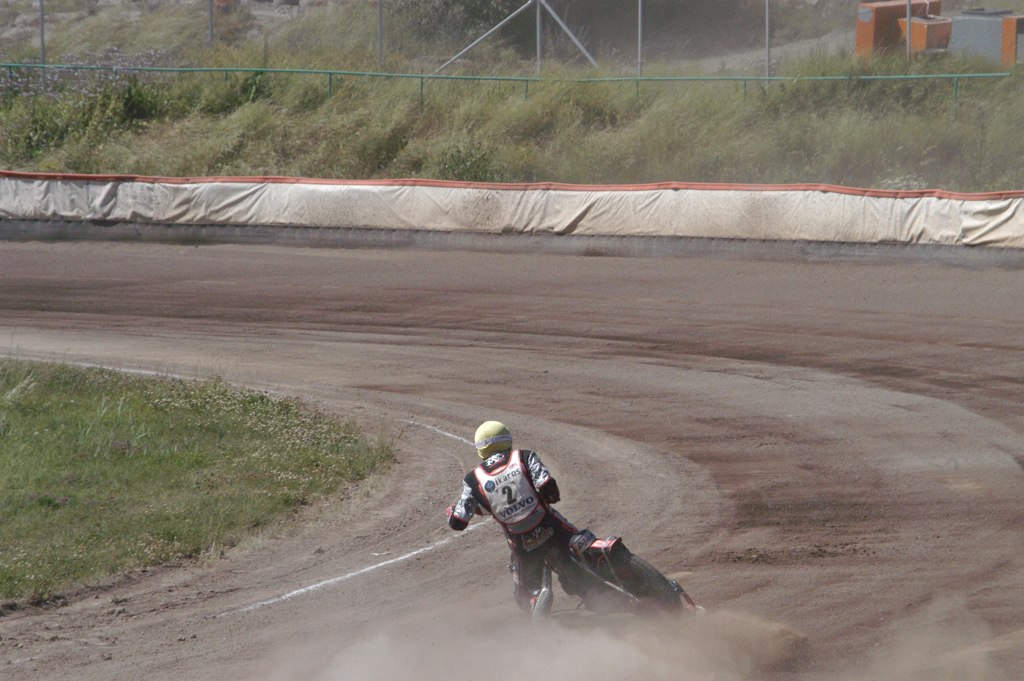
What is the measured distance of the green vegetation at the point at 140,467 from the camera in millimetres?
10500

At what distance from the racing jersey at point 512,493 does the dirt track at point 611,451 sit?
2.74 feet

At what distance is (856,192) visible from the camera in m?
23.0

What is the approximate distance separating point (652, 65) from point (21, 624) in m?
30.1

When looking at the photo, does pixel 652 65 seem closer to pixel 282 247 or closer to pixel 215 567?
pixel 282 247

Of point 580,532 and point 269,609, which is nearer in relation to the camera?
point 580,532

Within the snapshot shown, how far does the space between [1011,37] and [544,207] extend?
15137 millimetres

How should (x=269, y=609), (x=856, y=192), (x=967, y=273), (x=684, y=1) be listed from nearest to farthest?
(x=269, y=609), (x=967, y=273), (x=856, y=192), (x=684, y=1)

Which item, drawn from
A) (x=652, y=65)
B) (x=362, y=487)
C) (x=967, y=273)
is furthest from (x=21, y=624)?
(x=652, y=65)

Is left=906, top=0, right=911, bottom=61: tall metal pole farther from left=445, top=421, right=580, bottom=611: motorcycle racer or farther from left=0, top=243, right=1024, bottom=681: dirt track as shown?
left=445, top=421, right=580, bottom=611: motorcycle racer

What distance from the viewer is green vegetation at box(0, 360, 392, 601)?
10.5 metres

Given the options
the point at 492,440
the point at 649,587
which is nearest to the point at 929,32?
the point at 492,440

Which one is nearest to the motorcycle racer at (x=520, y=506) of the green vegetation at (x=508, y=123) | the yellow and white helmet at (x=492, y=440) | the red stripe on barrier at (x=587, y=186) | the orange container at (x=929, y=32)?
the yellow and white helmet at (x=492, y=440)

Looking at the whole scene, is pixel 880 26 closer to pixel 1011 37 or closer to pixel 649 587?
pixel 1011 37

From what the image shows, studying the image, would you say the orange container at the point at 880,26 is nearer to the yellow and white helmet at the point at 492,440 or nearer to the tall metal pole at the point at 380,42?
the tall metal pole at the point at 380,42
